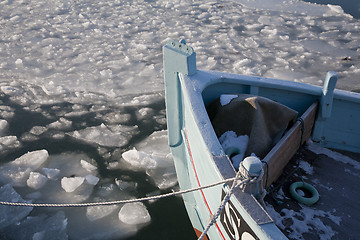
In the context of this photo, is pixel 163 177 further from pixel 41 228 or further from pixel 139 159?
pixel 41 228

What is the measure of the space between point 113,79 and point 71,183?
2427mm

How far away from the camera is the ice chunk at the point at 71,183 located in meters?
3.11

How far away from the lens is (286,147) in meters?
2.42

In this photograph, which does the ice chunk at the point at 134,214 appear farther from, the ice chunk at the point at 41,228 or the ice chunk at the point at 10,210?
the ice chunk at the point at 10,210

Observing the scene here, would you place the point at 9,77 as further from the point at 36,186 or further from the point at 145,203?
the point at 145,203

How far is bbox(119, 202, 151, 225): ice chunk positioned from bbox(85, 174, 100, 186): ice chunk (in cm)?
45

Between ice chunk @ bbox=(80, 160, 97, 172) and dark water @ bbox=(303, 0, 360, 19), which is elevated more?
dark water @ bbox=(303, 0, 360, 19)

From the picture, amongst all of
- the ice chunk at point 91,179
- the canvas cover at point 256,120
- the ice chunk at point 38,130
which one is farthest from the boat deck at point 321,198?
the ice chunk at point 38,130

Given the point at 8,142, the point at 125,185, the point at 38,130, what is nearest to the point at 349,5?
the point at 125,185

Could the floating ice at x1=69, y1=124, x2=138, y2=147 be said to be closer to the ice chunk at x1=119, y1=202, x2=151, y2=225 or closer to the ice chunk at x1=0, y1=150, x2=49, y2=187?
the ice chunk at x1=0, y1=150, x2=49, y2=187

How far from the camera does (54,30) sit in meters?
7.13

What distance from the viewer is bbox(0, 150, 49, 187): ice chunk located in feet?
10.6

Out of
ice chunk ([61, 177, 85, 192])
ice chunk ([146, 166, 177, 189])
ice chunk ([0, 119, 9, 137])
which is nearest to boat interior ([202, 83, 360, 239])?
ice chunk ([146, 166, 177, 189])

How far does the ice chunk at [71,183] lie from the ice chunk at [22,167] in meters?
0.40
